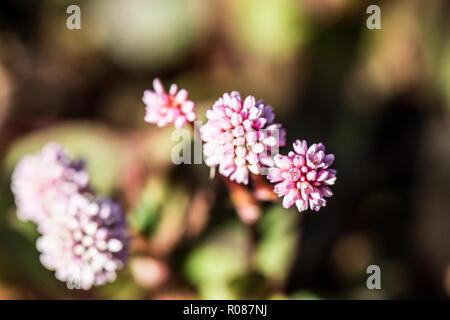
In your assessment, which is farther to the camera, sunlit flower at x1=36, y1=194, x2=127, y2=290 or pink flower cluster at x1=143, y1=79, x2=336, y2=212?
sunlit flower at x1=36, y1=194, x2=127, y2=290

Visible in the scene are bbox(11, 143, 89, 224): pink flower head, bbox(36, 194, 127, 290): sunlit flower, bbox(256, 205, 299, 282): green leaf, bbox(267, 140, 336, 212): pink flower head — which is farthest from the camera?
bbox(256, 205, 299, 282): green leaf

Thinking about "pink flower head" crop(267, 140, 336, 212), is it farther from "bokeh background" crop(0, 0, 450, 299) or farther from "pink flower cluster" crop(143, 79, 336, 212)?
"bokeh background" crop(0, 0, 450, 299)

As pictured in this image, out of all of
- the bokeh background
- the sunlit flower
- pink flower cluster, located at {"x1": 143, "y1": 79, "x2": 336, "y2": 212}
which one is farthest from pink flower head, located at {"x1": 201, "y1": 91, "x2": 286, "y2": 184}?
the bokeh background

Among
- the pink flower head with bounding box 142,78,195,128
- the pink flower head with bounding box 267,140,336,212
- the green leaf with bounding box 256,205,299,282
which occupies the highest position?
the pink flower head with bounding box 142,78,195,128

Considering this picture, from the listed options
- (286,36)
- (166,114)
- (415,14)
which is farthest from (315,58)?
(166,114)

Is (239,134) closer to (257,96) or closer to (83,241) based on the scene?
(83,241)

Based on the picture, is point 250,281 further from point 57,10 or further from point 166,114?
point 57,10

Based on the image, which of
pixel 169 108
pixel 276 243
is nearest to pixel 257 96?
pixel 276 243

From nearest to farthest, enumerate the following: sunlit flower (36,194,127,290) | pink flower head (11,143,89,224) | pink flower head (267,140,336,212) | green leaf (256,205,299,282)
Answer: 1. pink flower head (267,140,336,212)
2. sunlit flower (36,194,127,290)
3. pink flower head (11,143,89,224)
4. green leaf (256,205,299,282)
